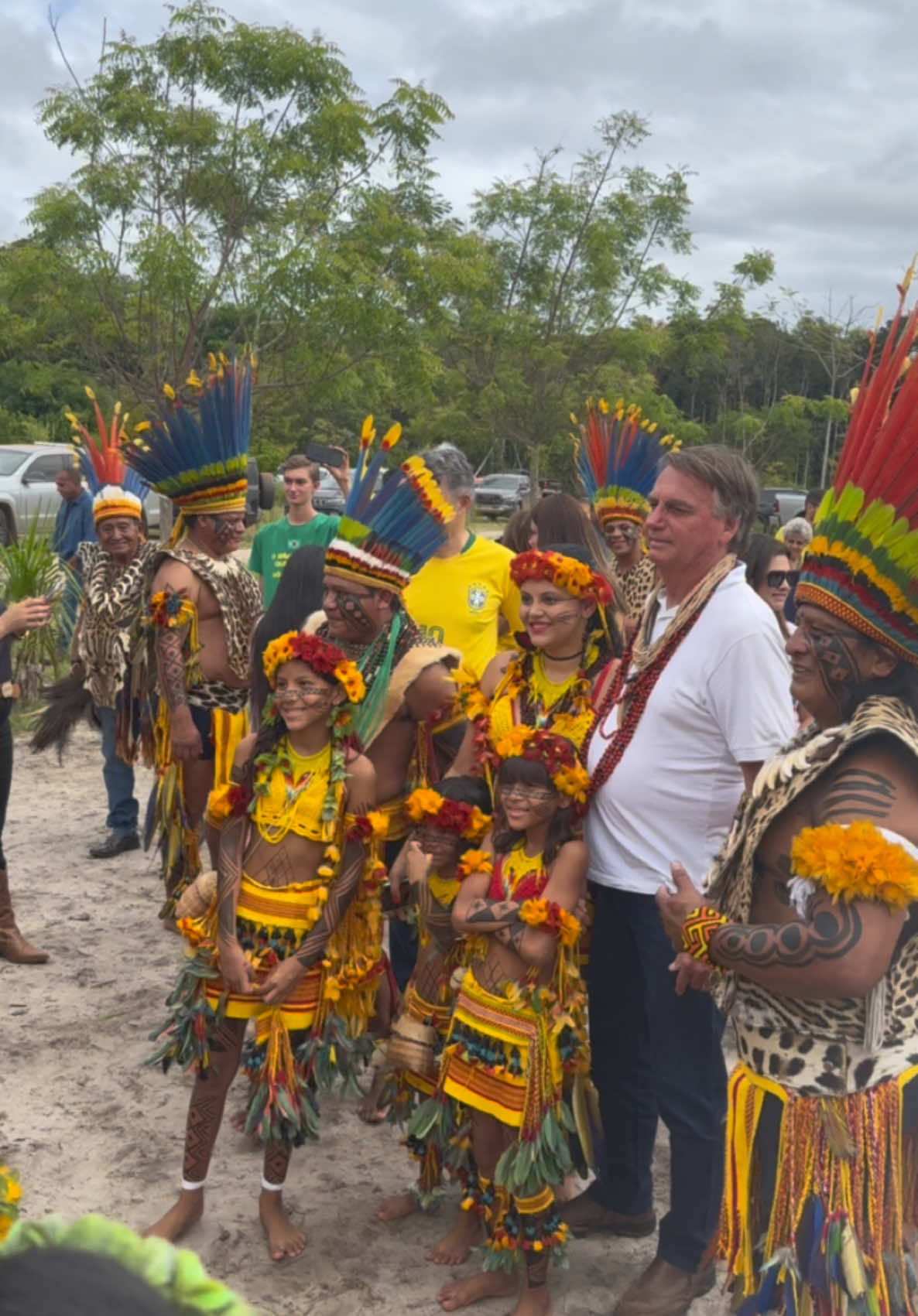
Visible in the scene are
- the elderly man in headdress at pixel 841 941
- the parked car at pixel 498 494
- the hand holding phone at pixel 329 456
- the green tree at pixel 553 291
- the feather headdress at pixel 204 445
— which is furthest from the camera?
the parked car at pixel 498 494

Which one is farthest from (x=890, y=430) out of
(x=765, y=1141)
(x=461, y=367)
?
(x=461, y=367)

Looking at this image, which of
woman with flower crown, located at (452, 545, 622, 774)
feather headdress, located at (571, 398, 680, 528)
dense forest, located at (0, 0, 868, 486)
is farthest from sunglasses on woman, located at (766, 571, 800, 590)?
dense forest, located at (0, 0, 868, 486)

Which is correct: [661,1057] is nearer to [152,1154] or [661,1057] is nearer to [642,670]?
[642,670]

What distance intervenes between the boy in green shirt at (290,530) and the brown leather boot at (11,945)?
219cm

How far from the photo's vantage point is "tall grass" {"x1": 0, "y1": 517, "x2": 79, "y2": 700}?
20.3ft

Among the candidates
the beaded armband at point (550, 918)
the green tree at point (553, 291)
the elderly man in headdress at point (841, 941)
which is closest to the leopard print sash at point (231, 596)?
the beaded armband at point (550, 918)

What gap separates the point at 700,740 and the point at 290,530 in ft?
14.7

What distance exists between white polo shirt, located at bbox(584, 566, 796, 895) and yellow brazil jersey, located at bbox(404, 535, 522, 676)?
168cm

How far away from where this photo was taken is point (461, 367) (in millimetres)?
16875

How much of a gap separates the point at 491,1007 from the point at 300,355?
991 cm

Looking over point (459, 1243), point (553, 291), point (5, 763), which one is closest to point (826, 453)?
point (553, 291)

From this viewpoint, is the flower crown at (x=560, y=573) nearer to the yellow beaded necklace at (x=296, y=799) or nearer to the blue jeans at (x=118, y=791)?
the yellow beaded necklace at (x=296, y=799)

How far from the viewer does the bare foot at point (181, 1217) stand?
3316 mm

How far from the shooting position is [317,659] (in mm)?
3291
